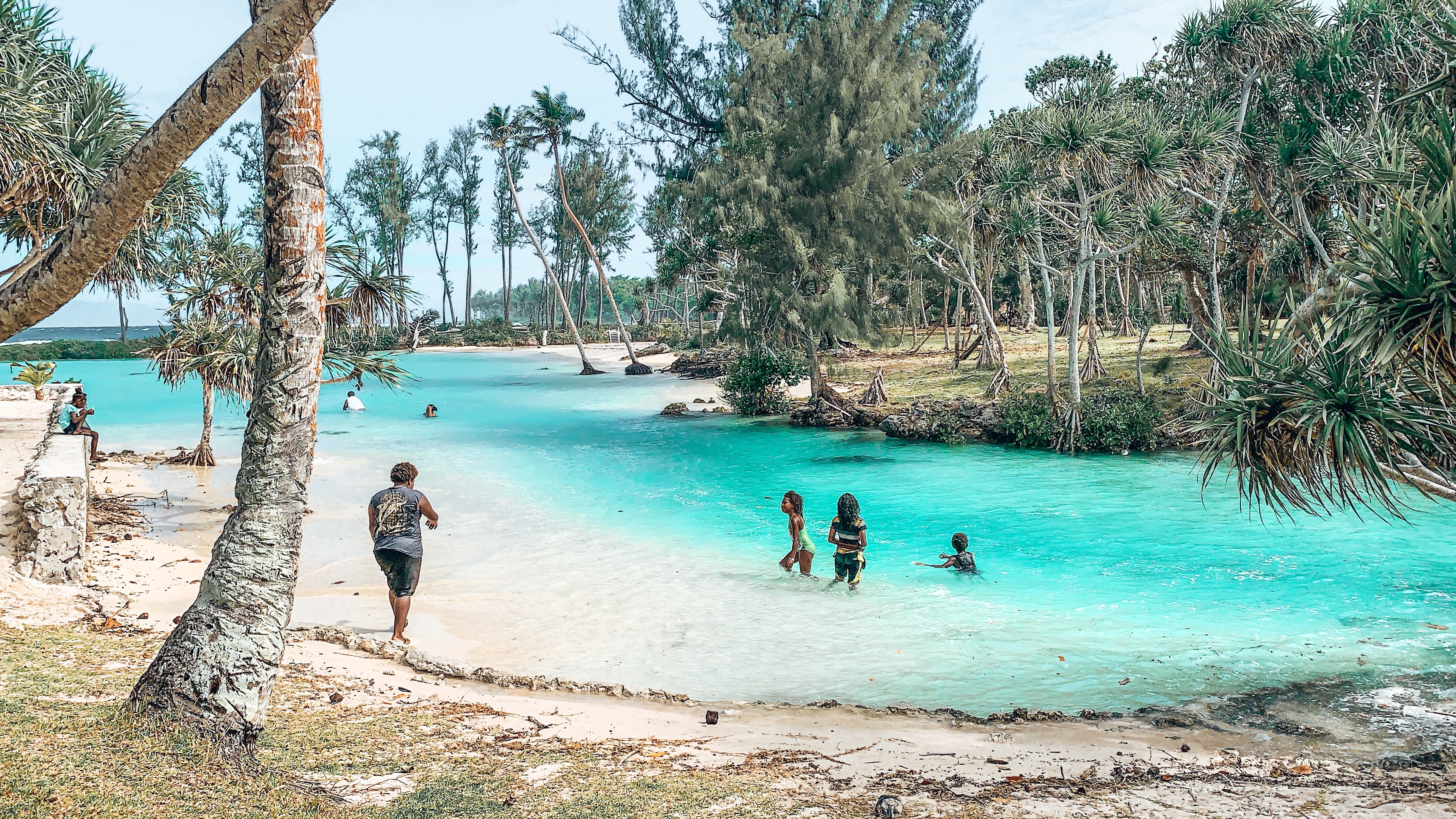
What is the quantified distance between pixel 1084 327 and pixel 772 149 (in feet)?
75.9

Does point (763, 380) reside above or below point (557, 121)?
below

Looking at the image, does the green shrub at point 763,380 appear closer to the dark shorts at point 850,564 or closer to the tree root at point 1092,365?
the tree root at point 1092,365

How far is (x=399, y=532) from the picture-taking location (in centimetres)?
890

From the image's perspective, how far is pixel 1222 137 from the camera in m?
20.7

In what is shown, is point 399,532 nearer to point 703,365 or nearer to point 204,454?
point 204,454

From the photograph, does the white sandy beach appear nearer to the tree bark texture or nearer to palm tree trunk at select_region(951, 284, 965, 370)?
the tree bark texture

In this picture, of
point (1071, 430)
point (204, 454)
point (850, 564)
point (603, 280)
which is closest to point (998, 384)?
point (1071, 430)

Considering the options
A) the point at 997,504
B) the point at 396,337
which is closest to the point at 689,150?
the point at 997,504

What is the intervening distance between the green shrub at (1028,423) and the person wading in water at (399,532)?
1822 cm

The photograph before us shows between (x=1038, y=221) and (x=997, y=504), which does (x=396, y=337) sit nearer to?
(x=1038, y=221)

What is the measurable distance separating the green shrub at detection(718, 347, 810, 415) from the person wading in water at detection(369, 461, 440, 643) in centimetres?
2301

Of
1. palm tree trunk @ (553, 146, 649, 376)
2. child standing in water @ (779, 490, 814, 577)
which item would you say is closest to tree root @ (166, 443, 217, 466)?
child standing in water @ (779, 490, 814, 577)

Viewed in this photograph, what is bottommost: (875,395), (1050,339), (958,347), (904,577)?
(904,577)

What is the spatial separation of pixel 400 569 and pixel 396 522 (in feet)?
1.49
